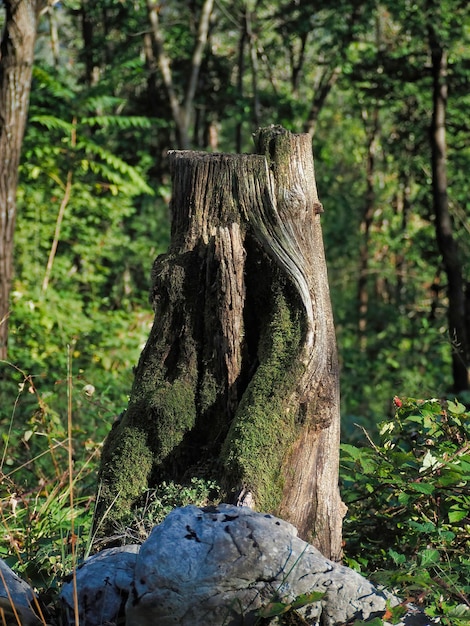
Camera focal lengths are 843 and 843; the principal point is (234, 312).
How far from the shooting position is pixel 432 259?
16641mm

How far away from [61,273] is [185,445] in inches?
417

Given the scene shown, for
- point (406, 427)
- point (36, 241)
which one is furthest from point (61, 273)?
point (406, 427)

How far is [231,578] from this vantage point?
2949 millimetres

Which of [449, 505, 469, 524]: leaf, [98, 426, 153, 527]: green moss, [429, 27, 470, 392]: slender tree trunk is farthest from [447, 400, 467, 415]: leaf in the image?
[429, 27, 470, 392]: slender tree trunk

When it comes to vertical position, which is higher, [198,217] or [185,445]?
[198,217]

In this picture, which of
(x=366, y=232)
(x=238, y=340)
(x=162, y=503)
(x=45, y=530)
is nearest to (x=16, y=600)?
(x=162, y=503)

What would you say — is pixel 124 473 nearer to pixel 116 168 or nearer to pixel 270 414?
pixel 270 414

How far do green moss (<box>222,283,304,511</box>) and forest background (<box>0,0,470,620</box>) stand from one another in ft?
16.6

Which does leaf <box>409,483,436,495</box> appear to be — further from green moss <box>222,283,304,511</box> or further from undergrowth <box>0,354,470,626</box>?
green moss <box>222,283,304,511</box>

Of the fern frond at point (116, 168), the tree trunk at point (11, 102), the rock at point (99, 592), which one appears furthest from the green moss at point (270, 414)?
the fern frond at point (116, 168)

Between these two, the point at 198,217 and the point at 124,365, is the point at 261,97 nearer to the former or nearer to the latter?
the point at 124,365

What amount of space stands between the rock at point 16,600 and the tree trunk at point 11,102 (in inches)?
237

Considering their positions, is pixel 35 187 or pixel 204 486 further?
pixel 35 187

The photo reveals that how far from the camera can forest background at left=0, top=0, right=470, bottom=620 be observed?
12.8m
